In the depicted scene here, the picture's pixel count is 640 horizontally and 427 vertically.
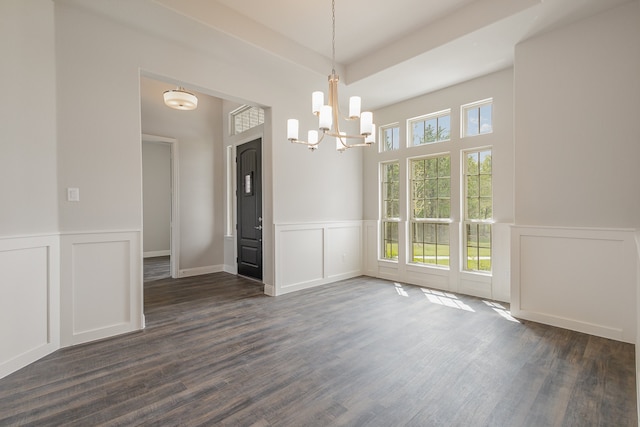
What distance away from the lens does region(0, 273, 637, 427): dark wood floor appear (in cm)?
184

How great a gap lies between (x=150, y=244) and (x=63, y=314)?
5956mm

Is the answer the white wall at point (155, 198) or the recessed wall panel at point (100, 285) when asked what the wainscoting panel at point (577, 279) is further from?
the white wall at point (155, 198)

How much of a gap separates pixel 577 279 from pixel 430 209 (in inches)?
83.9

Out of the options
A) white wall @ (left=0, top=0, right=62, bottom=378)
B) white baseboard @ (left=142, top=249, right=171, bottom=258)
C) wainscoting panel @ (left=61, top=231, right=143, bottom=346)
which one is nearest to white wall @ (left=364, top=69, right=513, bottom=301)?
wainscoting panel @ (left=61, top=231, right=143, bottom=346)

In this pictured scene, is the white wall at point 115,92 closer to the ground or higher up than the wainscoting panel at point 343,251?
higher up

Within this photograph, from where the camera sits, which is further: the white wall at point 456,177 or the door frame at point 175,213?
the door frame at point 175,213

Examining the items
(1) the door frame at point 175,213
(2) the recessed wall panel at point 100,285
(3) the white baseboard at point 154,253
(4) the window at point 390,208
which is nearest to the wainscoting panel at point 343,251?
(4) the window at point 390,208

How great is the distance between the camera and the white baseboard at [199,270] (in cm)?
569

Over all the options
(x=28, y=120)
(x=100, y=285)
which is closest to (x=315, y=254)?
(x=100, y=285)

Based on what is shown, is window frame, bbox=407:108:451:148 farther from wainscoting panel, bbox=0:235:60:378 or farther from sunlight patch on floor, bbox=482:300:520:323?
wainscoting panel, bbox=0:235:60:378


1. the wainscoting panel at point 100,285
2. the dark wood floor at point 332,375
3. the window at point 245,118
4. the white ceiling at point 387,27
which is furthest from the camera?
the window at point 245,118

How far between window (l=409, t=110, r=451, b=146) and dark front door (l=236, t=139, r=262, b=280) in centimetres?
266

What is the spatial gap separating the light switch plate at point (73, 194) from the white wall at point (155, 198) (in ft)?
19.0

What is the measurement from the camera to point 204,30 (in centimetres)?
324
